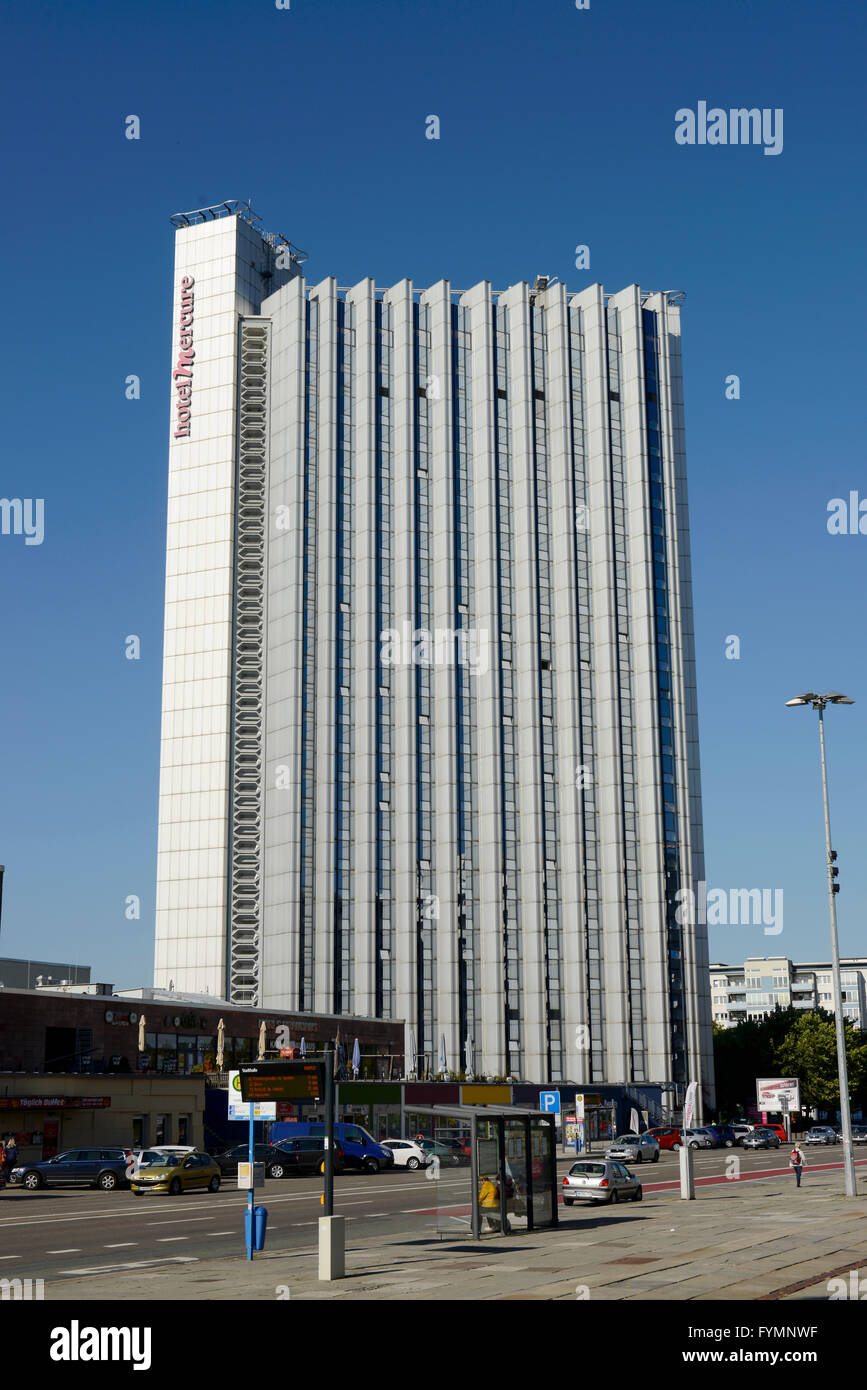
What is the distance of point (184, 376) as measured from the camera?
11538 cm

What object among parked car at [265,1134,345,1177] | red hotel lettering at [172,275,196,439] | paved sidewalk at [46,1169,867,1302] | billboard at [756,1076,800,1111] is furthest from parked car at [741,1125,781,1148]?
red hotel lettering at [172,275,196,439]

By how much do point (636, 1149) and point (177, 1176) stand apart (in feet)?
101

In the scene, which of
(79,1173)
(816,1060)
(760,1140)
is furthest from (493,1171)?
(816,1060)

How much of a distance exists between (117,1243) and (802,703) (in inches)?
1140

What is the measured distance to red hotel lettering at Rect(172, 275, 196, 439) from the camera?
378 ft

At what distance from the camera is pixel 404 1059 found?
94.1 meters

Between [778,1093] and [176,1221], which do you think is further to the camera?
[778,1093]

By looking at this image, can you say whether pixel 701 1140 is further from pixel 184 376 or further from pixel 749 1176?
pixel 184 376

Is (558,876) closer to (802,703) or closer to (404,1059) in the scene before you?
(404,1059)

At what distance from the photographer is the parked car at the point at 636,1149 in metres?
69.6

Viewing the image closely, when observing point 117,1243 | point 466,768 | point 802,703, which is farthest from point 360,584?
point 117,1243

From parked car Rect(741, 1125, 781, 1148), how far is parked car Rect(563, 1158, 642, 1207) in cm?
4979

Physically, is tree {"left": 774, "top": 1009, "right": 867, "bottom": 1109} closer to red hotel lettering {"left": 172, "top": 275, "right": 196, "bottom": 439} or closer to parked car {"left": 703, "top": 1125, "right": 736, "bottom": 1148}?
parked car {"left": 703, "top": 1125, "right": 736, "bottom": 1148}

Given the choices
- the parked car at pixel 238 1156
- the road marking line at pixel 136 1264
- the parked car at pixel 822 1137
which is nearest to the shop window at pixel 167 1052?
the parked car at pixel 238 1156
